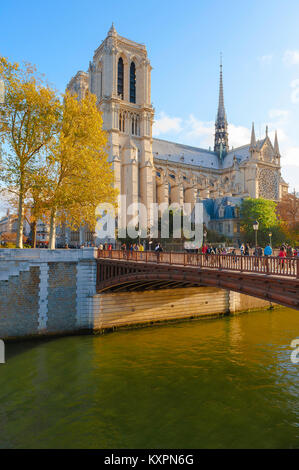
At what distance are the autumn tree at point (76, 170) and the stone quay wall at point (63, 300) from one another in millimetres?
4071

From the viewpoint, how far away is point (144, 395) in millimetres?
12070

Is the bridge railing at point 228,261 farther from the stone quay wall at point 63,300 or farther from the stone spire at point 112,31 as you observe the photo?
the stone spire at point 112,31

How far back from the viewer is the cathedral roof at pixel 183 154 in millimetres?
74875

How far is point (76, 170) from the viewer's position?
25.5m

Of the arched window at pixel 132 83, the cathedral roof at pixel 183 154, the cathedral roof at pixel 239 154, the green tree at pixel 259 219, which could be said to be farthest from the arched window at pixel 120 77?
the cathedral roof at pixel 239 154

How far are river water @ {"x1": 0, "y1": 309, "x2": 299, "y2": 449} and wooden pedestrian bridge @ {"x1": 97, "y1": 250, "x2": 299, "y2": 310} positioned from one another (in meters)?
3.91

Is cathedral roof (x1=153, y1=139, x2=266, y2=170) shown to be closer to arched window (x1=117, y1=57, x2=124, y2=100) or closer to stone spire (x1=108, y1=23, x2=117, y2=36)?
arched window (x1=117, y1=57, x2=124, y2=100)

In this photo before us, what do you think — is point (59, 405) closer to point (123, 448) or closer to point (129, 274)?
point (123, 448)

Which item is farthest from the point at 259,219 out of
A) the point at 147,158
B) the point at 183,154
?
the point at 183,154

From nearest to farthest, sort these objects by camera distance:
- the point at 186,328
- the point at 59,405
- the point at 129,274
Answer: the point at 59,405 → the point at 129,274 → the point at 186,328

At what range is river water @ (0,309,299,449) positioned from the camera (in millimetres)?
9438

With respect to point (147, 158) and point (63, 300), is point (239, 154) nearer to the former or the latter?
point (147, 158)
